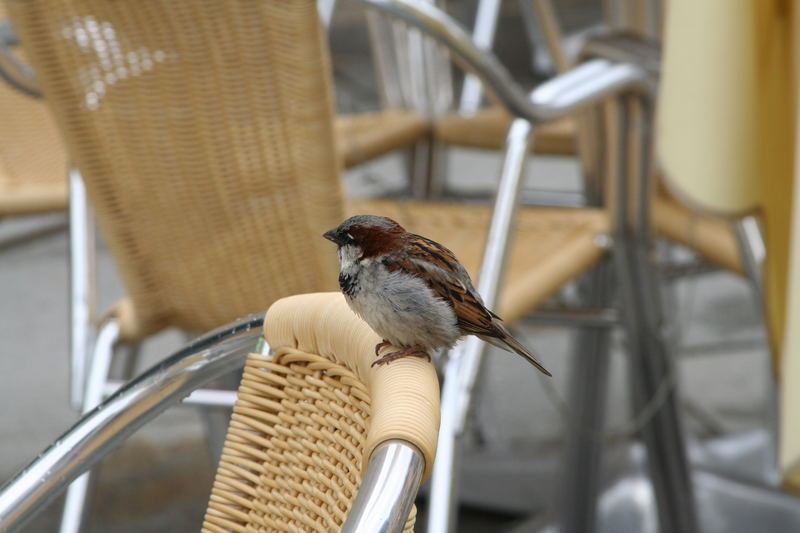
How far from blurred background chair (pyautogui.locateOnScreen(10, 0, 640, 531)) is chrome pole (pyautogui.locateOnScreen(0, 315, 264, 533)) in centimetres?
19

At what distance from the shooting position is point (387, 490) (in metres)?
0.24

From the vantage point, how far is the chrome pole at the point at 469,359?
65 cm

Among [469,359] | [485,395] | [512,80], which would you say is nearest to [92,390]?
[469,359]

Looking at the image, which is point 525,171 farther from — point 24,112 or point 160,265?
point 24,112

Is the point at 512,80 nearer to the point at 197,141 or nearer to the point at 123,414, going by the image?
Answer: the point at 197,141

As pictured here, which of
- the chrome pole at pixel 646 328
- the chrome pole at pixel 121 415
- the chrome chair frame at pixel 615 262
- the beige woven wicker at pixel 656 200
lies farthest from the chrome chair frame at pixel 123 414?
the chrome pole at pixel 646 328

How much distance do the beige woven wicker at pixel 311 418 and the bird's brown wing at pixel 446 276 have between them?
27 mm

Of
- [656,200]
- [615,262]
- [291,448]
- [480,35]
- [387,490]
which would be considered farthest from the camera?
[480,35]

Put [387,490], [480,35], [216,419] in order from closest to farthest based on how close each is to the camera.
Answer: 1. [387,490]
2. [216,419]
3. [480,35]

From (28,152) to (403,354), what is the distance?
113cm

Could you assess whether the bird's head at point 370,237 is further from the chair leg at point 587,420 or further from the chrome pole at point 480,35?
the chrome pole at point 480,35

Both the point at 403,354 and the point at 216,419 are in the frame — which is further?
the point at 216,419

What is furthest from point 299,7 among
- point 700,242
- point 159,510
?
point 159,510

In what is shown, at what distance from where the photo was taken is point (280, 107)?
2.27ft
